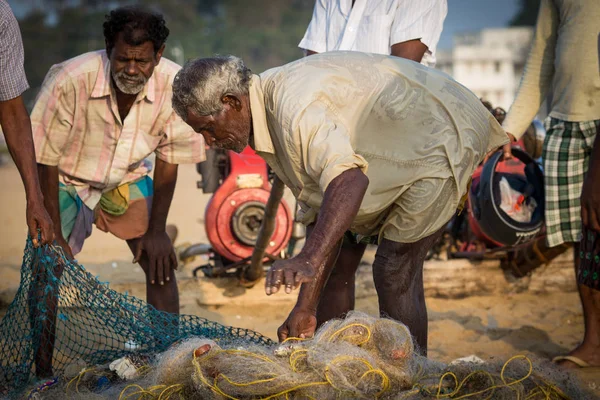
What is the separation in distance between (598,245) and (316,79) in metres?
2.08

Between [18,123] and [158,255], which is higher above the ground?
[18,123]

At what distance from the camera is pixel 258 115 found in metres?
3.25

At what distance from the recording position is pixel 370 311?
597cm

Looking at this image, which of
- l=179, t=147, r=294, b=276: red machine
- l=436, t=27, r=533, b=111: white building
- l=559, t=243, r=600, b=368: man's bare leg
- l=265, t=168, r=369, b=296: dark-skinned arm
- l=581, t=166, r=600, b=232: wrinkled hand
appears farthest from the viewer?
l=436, t=27, r=533, b=111: white building

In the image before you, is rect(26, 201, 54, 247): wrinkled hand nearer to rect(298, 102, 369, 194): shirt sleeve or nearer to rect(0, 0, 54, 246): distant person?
rect(0, 0, 54, 246): distant person

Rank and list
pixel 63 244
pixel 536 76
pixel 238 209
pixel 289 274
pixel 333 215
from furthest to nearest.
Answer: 1. pixel 238 209
2. pixel 536 76
3. pixel 63 244
4. pixel 333 215
5. pixel 289 274

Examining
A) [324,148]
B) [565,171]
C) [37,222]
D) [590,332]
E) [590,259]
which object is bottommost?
[590,332]

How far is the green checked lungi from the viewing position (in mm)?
4727

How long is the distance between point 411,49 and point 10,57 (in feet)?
6.81

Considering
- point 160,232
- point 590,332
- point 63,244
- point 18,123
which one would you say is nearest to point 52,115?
point 18,123

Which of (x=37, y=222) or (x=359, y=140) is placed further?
(x=37, y=222)

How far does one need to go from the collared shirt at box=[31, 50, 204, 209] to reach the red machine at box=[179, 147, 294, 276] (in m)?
1.38

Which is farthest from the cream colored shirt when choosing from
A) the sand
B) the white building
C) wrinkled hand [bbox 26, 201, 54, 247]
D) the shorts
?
the white building

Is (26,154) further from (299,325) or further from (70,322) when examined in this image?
(299,325)
